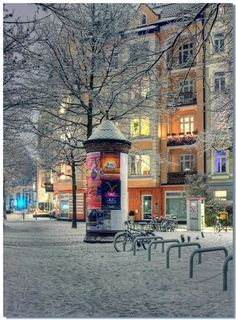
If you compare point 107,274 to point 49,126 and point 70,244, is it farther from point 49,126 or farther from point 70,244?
point 49,126

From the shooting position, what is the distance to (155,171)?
30172 millimetres

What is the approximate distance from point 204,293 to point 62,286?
77.6 inches

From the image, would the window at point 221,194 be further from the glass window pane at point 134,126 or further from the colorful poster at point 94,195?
the colorful poster at point 94,195

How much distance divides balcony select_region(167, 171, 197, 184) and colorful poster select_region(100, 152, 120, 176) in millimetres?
15707

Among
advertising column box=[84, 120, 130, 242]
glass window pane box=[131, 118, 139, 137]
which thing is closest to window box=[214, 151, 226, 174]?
glass window pane box=[131, 118, 139, 137]

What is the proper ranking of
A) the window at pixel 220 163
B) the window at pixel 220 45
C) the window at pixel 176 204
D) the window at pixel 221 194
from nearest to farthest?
1. the window at pixel 220 45
2. the window at pixel 221 194
3. the window at pixel 220 163
4. the window at pixel 176 204

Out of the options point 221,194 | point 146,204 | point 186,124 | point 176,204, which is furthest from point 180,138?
point 146,204

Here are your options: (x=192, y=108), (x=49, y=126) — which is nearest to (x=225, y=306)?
(x=49, y=126)

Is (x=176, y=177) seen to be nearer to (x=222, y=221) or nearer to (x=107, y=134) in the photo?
(x=222, y=221)

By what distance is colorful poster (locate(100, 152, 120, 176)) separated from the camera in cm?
1322

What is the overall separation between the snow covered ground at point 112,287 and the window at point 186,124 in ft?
61.9

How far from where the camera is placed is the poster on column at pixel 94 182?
42.5ft

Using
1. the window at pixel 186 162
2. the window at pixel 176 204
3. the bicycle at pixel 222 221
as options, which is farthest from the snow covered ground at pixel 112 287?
the window at pixel 186 162

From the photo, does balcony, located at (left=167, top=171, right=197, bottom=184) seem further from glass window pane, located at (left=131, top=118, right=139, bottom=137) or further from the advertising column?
the advertising column
